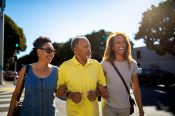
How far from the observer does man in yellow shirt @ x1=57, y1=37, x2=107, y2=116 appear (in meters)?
4.21

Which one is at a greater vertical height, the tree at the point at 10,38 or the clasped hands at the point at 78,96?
the tree at the point at 10,38

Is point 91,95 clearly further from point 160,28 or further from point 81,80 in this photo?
point 160,28

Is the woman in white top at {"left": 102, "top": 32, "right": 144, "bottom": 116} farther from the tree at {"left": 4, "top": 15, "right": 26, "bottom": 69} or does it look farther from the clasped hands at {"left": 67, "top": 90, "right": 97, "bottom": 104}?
the tree at {"left": 4, "top": 15, "right": 26, "bottom": 69}

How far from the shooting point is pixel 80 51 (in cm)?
430

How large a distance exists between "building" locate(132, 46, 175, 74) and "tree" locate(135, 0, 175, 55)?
2.22m

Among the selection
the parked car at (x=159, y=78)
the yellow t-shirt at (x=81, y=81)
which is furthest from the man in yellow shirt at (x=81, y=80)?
the parked car at (x=159, y=78)

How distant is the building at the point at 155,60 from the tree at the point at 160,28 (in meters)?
2.22

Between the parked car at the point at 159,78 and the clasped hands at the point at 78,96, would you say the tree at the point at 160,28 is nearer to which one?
the parked car at the point at 159,78

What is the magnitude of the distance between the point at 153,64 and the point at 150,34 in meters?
7.03

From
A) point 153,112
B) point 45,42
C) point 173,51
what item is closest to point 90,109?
point 45,42

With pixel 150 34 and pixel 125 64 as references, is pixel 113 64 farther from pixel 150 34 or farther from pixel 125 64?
Answer: pixel 150 34

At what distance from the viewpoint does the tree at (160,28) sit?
34469 mm

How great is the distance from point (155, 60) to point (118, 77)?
39.8 meters

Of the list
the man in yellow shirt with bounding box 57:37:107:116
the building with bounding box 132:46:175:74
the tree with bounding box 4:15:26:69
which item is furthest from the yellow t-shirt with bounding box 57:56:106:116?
the tree with bounding box 4:15:26:69
